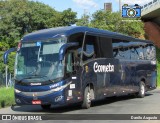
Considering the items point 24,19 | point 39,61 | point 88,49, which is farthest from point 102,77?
point 24,19

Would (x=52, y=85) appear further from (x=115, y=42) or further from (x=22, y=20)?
(x=22, y=20)

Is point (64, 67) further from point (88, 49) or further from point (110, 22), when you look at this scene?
point (110, 22)

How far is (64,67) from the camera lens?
51.4ft

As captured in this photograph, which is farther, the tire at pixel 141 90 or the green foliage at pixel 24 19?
the green foliage at pixel 24 19

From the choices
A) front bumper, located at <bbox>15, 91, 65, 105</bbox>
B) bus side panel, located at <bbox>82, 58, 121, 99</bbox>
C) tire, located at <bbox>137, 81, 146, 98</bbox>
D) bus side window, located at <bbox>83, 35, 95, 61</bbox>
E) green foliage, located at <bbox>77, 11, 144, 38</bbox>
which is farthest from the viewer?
green foliage, located at <bbox>77, 11, 144, 38</bbox>

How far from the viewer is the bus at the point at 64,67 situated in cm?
1554

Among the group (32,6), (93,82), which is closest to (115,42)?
(93,82)

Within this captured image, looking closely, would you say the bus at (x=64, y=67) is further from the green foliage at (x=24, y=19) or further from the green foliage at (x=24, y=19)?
the green foliage at (x=24, y=19)

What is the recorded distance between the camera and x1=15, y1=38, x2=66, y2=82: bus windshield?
15562 millimetres

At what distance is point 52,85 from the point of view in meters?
15.4

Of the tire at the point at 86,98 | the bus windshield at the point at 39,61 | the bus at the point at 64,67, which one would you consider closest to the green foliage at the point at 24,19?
the bus at the point at 64,67

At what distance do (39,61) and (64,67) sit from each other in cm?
94

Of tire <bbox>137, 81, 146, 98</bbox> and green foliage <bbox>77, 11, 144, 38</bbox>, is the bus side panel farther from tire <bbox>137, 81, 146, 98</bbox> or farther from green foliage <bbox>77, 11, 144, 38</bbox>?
green foliage <bbox>77, 11, 144, 38</bbox>

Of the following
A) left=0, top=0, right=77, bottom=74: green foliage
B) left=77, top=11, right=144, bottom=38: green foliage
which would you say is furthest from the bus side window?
left=0, top=0, right=77, bottom=74: green foliage
